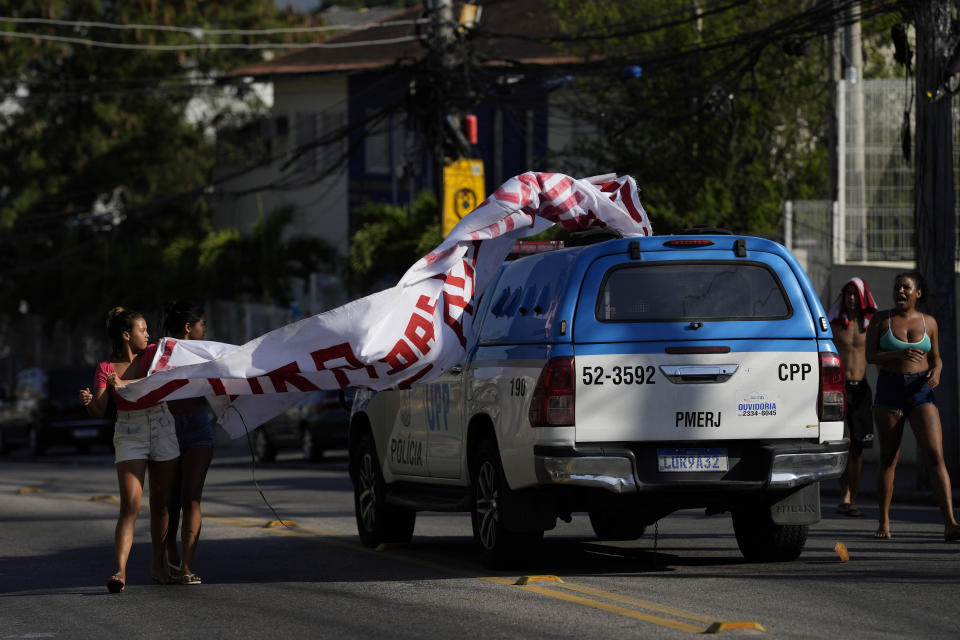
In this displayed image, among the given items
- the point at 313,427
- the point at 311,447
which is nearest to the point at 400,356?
the point at 313,427

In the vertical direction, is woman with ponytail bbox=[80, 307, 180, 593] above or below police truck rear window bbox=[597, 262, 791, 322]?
below

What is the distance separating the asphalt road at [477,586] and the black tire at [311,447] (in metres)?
11.7

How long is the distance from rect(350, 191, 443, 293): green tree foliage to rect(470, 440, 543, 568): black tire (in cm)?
2391

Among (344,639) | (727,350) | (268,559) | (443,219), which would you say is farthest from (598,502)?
(443,219)

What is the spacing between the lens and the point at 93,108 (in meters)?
54.1

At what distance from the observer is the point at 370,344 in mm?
10742

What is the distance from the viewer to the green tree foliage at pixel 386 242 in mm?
34906

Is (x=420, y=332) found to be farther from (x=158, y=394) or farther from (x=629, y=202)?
A: (x=629, y=202)

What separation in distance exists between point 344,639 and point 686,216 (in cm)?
2284

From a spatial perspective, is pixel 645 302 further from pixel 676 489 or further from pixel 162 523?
pixel 162 523

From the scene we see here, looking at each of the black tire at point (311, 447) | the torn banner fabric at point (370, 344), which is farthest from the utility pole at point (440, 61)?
the torn banner fabric at point (370, 344)

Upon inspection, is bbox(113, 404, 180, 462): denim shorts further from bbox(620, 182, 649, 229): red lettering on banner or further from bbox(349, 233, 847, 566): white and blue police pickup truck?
bbox(620, 182, 649, 229): red lettering on banner

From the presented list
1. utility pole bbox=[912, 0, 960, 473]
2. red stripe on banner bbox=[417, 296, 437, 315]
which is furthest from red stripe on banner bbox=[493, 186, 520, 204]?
utility pole bbox=[912, 0, 960, 473]

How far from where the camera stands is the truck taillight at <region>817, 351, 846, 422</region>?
33.3 ft
